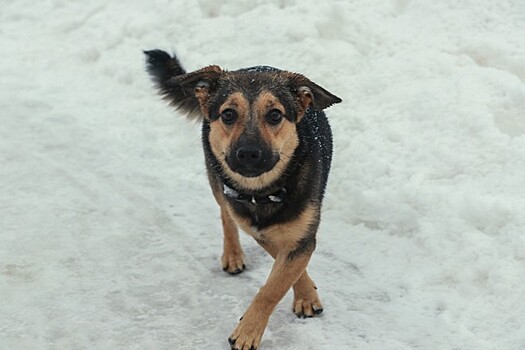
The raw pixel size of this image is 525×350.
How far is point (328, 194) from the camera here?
5980 mm

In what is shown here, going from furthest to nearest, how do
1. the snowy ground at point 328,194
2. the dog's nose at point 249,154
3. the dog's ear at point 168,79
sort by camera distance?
the dog's ear at point 168,79, the snowy ground at point 328,194, the dog's nose at point 249,154

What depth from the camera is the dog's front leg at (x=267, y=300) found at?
4.25m

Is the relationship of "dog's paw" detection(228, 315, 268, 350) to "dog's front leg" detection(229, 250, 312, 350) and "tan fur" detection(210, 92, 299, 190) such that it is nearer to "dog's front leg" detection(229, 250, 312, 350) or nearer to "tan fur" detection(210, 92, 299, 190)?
"dog's front leg" detection(229, 250, 312, 350)

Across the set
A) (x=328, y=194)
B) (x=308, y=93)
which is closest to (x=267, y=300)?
(x=308, y=93)

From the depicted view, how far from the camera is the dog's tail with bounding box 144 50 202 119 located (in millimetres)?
5680

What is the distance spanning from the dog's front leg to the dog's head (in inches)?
20.4

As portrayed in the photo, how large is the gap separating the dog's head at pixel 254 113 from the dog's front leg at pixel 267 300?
52 centimetres

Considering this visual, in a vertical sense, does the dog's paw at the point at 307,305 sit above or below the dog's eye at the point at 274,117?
below

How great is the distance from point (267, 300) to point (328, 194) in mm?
1872

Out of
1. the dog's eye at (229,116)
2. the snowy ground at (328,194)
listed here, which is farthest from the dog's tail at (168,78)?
the dog's eye at (229,116)

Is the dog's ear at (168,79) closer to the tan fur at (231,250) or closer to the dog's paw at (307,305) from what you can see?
the tan fur at (231,250)

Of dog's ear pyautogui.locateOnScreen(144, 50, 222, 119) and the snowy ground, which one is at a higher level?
dog's ear pyautogui.locateOnScreen(144, 50, 222, 119)

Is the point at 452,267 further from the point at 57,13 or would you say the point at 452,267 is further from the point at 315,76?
the point at 57,13

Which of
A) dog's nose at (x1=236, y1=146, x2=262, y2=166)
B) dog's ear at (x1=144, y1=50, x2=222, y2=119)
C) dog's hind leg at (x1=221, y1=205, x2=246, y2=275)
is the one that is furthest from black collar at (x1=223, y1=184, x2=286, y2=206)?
dog's ear at (x1=144, y1=50, x2=222, y2=119)
